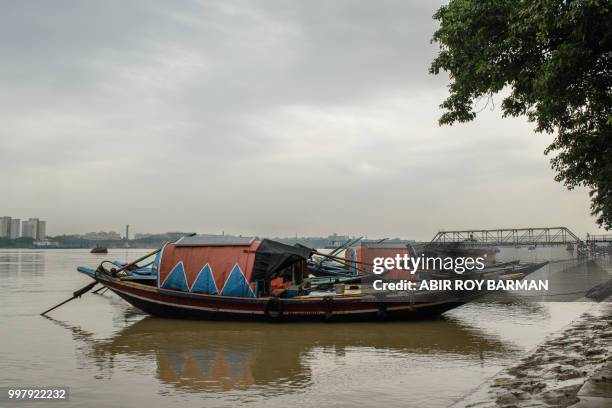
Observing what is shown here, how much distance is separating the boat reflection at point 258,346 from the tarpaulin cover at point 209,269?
48.0 inches

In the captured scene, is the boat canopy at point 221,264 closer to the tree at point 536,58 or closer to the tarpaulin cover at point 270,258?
the tarpaulin cover at point 270,258

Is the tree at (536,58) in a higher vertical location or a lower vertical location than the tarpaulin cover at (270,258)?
higher

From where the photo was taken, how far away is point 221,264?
18359mm

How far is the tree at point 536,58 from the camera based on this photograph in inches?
341

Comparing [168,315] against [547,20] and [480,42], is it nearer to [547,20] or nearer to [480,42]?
[480,42]

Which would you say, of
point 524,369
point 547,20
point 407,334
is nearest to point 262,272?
point 407,334

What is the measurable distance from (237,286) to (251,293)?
520 millimetres

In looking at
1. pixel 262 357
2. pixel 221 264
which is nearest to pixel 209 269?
pixel 221 264

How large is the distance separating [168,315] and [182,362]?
290 inches

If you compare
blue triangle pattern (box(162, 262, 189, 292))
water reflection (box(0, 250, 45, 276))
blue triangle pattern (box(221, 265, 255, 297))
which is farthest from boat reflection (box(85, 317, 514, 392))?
water reflection (box(0, 250, 45, 276))

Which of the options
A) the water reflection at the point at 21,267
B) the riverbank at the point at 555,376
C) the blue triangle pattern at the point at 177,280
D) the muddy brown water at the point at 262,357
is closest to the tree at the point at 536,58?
the riverbank at the point at 555,376

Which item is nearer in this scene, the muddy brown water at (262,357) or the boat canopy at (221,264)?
the muddy brown water at (262,357)

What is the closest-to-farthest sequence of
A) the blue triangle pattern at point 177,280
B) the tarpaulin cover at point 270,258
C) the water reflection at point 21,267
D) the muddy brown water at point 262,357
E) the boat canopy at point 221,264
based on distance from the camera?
the muddy brown water at point 262,357 < the boat canopy at point 221,264 < the tarpaulin cover at point 270,258 < the blue triangle pattern at point 177,280 < the water reflection at point 21,267

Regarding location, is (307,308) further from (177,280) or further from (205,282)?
(177,280)
